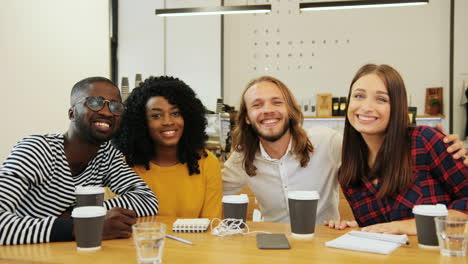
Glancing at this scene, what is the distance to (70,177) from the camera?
1.70 metres

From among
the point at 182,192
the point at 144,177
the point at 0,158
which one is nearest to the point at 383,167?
the point at 182,192

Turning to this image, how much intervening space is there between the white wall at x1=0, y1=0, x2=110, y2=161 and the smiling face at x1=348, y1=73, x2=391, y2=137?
219 cm

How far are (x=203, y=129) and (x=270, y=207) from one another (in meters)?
0.59

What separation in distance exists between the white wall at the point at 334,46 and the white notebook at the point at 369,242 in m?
4.96

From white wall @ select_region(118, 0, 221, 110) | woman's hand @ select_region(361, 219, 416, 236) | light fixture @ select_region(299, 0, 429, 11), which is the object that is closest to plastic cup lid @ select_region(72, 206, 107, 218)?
woman's hand @ select_region(361, 219, 416, 236)

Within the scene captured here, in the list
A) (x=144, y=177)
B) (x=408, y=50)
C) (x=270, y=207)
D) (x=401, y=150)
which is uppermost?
(x=408, y=50)

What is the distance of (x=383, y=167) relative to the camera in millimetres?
1828

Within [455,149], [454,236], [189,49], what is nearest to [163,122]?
[455,149]

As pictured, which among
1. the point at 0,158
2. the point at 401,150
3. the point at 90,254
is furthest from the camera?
the point at 0,158

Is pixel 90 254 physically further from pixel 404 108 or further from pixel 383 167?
pixel 404 108

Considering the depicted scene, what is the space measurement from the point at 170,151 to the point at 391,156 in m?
1.11

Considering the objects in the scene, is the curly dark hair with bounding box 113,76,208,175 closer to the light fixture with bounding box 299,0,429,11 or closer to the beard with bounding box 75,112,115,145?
the beard with bounding box 75,112,115,145

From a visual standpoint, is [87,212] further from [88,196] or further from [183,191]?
[183,191]

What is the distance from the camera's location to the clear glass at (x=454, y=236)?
1171 millimetres
